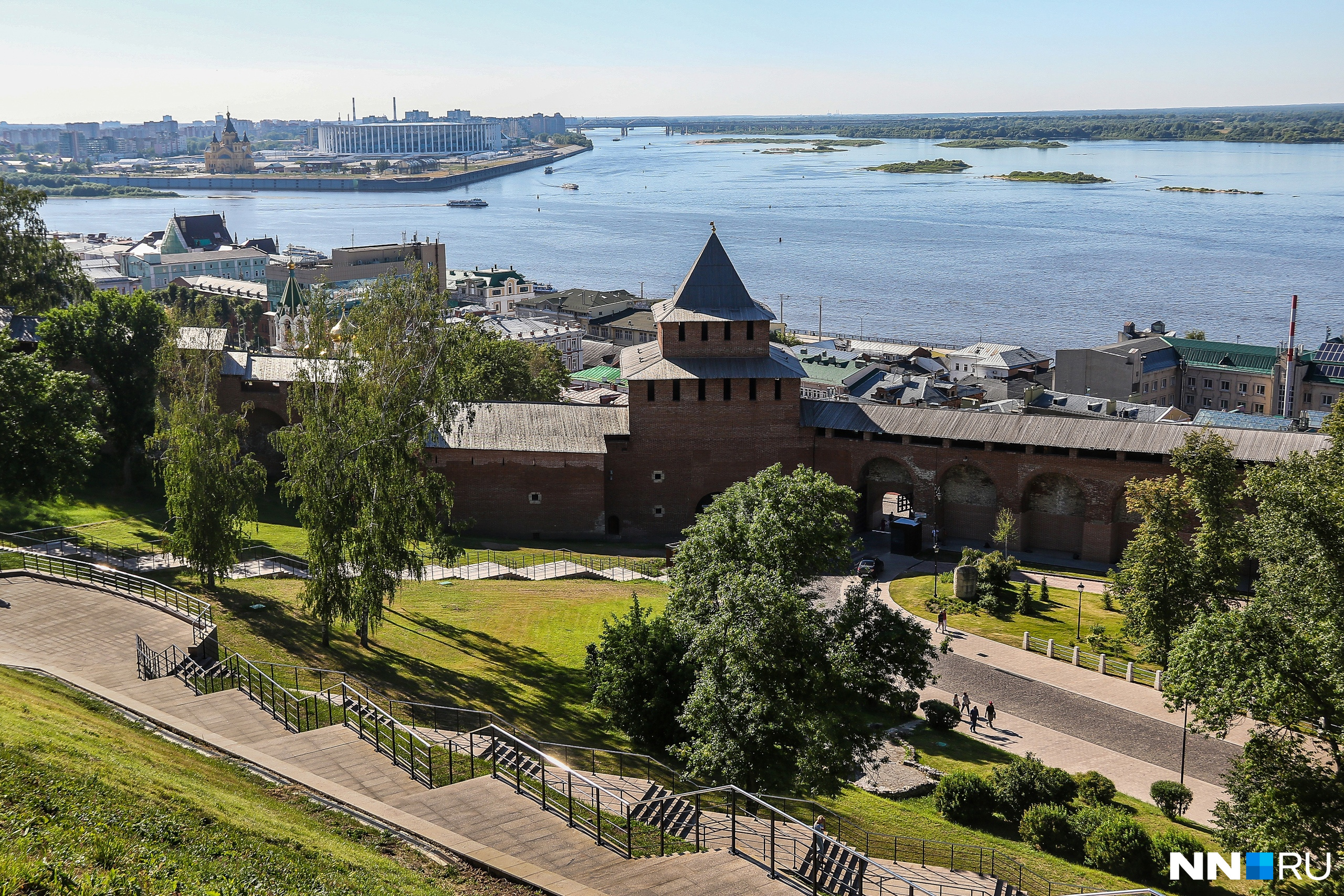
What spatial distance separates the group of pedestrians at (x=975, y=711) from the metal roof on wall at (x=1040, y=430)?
12.7 m

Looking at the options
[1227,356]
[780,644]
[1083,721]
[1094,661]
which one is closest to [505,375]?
[1094,661]

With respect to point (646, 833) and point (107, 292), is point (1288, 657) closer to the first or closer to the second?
point (646, 833)

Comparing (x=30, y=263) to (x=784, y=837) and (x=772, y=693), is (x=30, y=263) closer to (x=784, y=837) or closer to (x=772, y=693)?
(x=772, y=693)

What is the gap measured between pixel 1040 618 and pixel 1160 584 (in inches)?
247

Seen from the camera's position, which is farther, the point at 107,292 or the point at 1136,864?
the point at 107,292

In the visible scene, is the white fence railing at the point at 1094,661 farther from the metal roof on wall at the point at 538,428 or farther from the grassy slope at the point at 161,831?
the grassy slope at the point at 161,831

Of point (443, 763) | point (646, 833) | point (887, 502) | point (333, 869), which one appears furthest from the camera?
point (887, 502)

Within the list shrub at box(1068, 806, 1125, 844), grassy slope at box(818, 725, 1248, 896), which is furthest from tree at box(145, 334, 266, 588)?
shrub at box(1068, 806, 1125, 844)

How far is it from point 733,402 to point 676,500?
3.93m

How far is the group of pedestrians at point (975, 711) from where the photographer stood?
2711 cm

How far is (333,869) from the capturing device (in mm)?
12773

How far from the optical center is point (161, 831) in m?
12.2

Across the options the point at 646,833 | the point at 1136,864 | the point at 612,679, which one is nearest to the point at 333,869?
the point at 646,833

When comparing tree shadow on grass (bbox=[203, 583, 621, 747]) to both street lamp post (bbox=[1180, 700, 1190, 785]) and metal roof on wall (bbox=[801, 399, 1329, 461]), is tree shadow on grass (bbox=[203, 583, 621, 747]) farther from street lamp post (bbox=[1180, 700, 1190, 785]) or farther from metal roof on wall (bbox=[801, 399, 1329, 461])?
metal roof on wall (bbox=[801, 399, 1329, 461])
